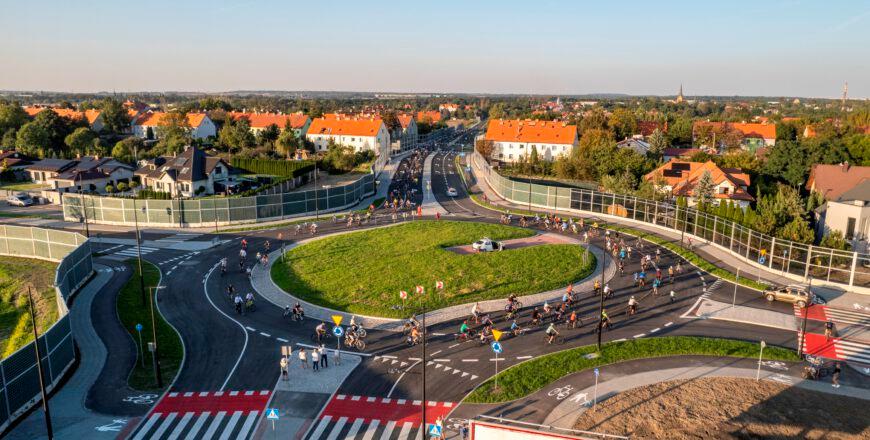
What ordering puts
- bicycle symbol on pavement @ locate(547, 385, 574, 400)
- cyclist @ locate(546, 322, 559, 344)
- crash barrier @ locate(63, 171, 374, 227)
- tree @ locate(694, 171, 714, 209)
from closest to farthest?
1. bicycle symbol on pavement @ locate(547, 385, 574, 400)
2. cyclist @ locate(546, 322, 559, 344)
3. crash barrier @ locate(63, 171, 374, 227)
4. tree @ locate(694, 171, 714, 209)

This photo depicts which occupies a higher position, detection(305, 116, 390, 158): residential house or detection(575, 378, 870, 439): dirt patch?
detection(305, 116, 390, 158): residential house

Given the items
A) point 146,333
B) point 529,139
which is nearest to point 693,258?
point 146,333

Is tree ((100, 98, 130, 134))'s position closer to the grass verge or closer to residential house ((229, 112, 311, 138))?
residential house ((229, 112, 311, 138))

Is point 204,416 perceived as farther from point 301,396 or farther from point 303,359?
point 303,359

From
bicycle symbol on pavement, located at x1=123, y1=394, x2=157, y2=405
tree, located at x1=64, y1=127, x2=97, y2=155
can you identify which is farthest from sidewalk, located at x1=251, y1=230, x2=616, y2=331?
tree, located at x1=64, y1=127, x2=97, y2=155

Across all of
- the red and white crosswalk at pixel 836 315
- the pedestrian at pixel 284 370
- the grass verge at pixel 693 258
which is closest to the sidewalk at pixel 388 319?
the grass verge at pixel 693 258
